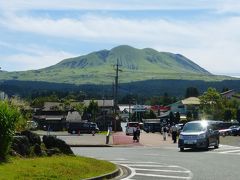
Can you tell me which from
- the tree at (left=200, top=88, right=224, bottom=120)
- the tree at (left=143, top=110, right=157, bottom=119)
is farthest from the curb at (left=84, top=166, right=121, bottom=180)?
the tree at (left=143, top=110, right=157, bottom=119)

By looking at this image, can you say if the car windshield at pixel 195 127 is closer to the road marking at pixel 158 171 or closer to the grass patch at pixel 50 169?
the road marking at pixel 158 171

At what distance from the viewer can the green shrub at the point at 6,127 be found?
16.4 meters

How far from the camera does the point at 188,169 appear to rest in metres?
19.0

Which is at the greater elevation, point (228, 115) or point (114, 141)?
point (228, 115)

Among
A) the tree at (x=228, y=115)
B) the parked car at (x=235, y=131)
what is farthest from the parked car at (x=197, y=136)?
the tree at (x=228, y=115)

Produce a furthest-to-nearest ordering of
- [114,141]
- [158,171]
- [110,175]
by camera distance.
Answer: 1. [114,141]
2. [158,171]
3. [110,175]

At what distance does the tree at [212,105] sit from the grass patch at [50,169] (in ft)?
259

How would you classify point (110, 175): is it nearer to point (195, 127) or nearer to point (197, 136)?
point (197, 136)

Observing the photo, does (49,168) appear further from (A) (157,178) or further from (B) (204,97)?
(B) (204,97)

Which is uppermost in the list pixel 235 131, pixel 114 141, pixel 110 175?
pixel 235 131

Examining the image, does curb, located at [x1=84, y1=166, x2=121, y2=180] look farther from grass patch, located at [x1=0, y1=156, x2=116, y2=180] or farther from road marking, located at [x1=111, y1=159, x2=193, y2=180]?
road marking, located at [x1=111, y1=159, x2=193, y2=180]

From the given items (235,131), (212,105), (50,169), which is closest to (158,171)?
(50,169)

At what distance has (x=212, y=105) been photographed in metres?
99.1

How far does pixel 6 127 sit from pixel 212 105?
85.1 m
